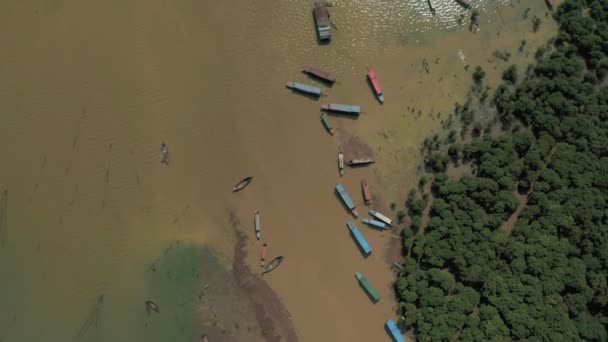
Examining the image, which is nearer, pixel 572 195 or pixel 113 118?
pixel 572 195

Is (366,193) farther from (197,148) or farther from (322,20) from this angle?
(322,20)

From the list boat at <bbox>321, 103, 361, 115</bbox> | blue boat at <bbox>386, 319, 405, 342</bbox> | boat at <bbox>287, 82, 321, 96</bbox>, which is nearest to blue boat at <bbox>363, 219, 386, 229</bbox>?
blue boat at <bbox>386, 319, 405, 342</bbox>

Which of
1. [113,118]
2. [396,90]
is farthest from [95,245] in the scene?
[396,90]

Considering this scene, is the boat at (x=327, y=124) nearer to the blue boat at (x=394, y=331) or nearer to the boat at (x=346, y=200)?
the boat at (x=346, y=200)

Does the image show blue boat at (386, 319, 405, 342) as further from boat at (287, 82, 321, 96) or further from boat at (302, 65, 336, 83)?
boat at (302, 65, 336, 83)

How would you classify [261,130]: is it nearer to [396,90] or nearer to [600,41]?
[396,90]
